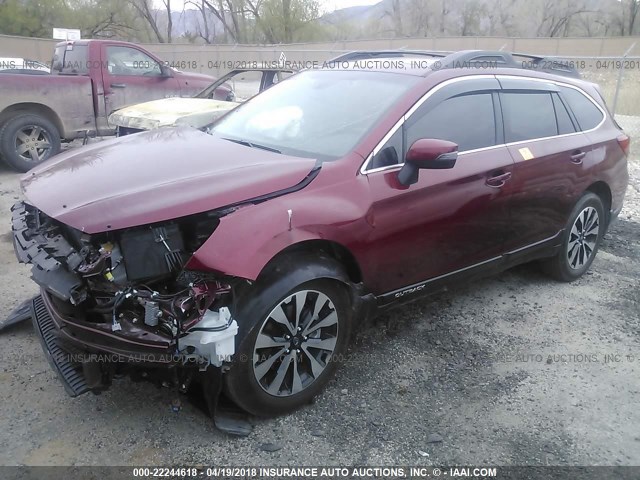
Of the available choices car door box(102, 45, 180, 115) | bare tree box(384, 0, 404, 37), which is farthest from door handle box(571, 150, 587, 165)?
bare tree box(384, 0, 404, 37)

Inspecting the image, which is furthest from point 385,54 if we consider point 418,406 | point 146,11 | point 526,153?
point 146,11

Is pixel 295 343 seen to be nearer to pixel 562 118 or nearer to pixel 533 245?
pixel 533 245

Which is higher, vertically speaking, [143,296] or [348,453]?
[143,296]

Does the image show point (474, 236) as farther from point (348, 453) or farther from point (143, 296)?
point (143, 296)

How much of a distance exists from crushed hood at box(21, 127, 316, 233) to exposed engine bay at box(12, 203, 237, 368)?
0.31 ft

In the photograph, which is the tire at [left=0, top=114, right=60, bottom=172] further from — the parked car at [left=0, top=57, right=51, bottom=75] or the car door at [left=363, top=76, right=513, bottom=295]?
the car door at [left=363, top=76, right=513, bottom=295]

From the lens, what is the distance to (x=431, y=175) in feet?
11.2

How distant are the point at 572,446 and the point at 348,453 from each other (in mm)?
1187

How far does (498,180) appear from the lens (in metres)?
3.77

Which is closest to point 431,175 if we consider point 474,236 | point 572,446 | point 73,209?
point 474,236

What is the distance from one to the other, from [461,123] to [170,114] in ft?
14.2

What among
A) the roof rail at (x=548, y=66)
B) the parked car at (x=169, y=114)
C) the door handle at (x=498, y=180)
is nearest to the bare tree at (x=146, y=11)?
the parked car at (x=169, y=114)

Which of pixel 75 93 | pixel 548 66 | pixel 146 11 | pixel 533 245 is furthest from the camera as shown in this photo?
pixel 146 11

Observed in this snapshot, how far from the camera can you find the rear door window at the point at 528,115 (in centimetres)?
399
